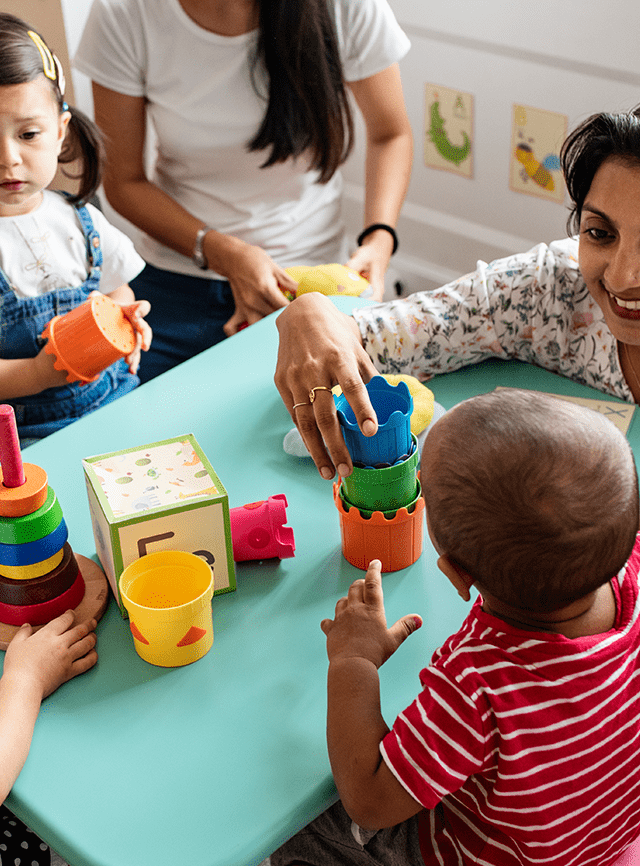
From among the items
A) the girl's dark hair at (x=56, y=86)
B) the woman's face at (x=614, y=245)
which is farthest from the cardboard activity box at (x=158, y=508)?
the girl's dark hair at (x=56, y=86)

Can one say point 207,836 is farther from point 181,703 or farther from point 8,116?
point 8,116

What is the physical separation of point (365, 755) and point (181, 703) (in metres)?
0.19

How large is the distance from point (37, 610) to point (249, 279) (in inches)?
37.3

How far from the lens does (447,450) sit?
69 centimetres

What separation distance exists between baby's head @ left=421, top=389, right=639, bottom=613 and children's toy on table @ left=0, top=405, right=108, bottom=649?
0.38 metres

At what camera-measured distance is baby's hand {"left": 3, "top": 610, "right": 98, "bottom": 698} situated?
79cm

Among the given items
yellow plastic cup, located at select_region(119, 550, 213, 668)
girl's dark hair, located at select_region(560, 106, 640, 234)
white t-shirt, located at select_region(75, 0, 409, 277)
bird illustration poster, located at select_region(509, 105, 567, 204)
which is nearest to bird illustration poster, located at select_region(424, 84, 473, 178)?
bird illustration poster, located at select_region(509, 105, 567, 204)

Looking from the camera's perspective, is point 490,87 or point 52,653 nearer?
point 52,653

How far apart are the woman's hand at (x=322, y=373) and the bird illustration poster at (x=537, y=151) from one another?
1.38 m

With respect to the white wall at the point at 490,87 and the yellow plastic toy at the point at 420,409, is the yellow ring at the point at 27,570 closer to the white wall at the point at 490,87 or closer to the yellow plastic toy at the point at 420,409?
the yellow plastic toy at the point at 420,409

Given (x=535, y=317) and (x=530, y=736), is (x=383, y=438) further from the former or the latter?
(x=535, y=317)

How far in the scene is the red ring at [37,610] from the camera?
33.3 inches

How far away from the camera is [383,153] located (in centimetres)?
198

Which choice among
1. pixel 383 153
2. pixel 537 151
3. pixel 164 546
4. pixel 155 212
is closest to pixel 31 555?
pixel 164 546
